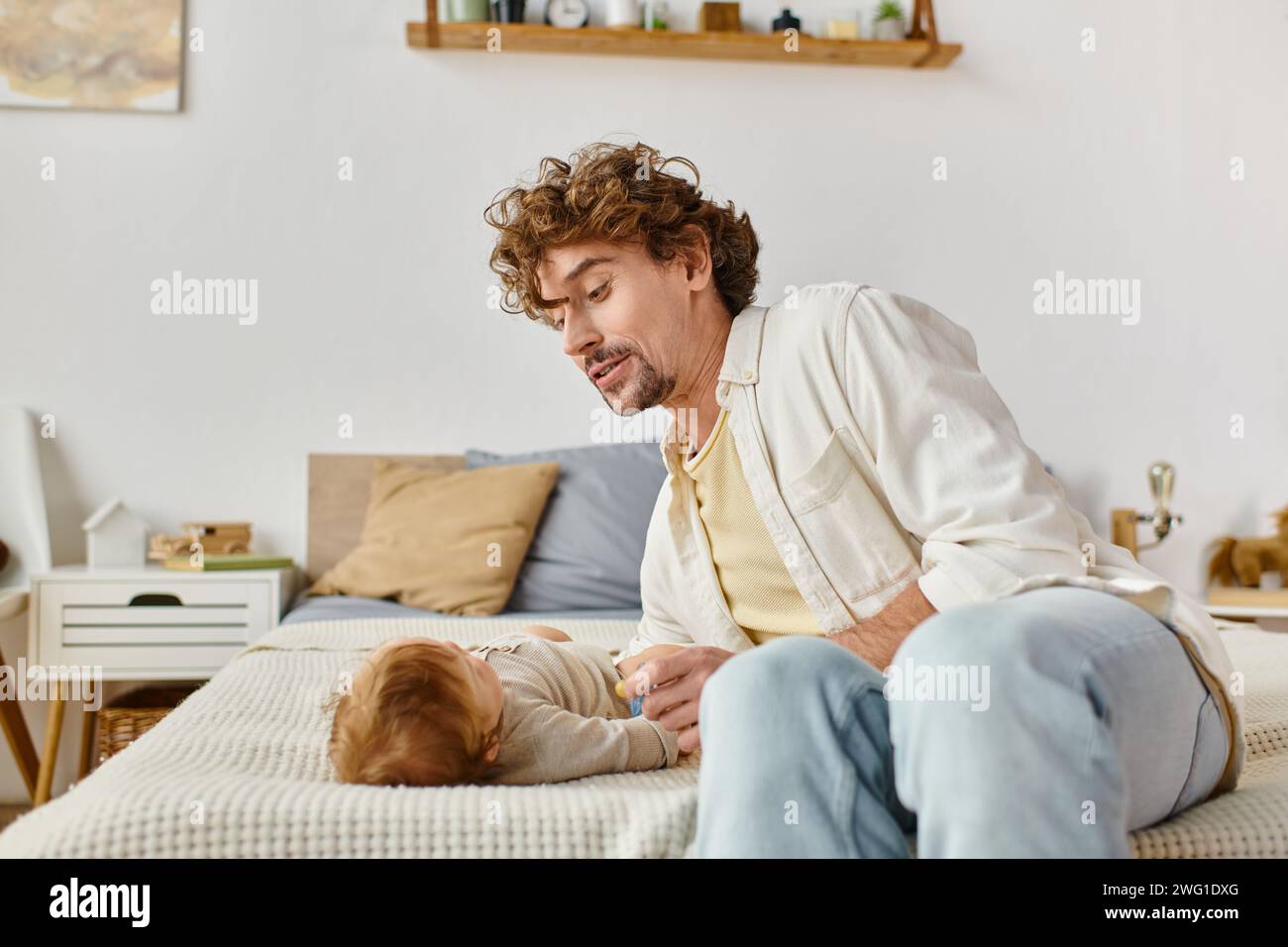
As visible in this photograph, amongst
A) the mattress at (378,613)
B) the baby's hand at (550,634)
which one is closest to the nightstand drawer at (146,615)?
the mattress at (378,613)

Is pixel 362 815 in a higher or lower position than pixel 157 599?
higher

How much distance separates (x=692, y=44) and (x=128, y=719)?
84.0 inches

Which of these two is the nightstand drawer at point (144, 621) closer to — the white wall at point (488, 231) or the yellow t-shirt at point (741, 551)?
the white wall at point (488, 231)

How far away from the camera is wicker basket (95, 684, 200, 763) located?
254cm

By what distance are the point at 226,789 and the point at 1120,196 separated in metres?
3.10

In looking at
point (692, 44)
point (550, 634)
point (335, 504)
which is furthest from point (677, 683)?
point (692, 44)

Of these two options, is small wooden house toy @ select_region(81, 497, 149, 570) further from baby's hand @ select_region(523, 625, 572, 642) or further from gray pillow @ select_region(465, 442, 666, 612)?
baby's hand @ select_region(523, 625, 572, 642)

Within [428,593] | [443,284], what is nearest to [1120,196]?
[443,284]

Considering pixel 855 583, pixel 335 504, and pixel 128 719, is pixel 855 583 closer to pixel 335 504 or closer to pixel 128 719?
pixel 128 719

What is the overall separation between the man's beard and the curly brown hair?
0.47ft

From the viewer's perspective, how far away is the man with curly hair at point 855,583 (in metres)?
0.86

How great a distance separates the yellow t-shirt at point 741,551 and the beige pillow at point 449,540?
50.3 inches

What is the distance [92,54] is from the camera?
121 inches

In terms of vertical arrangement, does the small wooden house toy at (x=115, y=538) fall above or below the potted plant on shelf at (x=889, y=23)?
below
